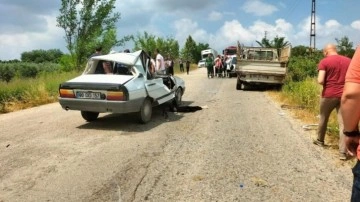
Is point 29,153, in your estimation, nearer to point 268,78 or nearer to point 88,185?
point 88,185

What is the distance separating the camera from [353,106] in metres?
2.58

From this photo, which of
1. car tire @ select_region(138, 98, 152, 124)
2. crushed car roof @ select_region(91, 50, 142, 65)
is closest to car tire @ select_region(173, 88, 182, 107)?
car tire @ select_region(138, 98, 152, 124)

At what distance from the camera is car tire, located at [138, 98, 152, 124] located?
933 cm

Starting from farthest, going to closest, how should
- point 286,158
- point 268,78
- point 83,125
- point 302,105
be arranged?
point 268,78, point 302,105, point 83,125, point 286,158

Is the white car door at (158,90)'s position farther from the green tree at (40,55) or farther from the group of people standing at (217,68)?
the green tree at (40,55)

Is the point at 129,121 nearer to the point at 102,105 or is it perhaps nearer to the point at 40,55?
the point at 102,105

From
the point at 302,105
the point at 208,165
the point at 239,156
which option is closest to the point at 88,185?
the point at 208,165

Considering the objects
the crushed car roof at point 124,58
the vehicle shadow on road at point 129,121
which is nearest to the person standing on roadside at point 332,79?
the vehicle shadow on road at point 129,121

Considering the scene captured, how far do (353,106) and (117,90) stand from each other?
642cm

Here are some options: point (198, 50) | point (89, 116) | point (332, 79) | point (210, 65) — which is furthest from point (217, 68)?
point (198, 50)

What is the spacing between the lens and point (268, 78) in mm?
17922

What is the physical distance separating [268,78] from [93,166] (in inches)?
518

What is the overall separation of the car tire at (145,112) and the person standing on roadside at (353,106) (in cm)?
685

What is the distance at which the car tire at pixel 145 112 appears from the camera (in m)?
9.33
